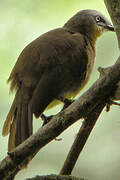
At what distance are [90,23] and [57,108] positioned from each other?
3.75ft

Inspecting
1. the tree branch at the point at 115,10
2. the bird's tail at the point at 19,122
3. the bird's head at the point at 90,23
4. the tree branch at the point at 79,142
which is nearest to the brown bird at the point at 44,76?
the bird's tail at the point at 19,122

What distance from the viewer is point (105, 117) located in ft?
14.7

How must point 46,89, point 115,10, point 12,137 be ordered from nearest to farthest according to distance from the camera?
point 115,10 → point 12,137 → point 46,89

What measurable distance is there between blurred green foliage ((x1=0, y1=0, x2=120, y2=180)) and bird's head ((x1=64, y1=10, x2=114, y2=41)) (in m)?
0.12

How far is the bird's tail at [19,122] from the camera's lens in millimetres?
3311

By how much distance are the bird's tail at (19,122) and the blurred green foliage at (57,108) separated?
686 mm

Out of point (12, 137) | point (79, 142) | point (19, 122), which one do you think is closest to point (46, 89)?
point (19, 122)

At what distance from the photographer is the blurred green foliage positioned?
13.7ft

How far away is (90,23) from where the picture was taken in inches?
196

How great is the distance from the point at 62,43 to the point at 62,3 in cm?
110

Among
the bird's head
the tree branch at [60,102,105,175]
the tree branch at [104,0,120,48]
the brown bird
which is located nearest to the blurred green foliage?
the bird's head

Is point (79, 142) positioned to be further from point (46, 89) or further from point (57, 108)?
point (57, 108)

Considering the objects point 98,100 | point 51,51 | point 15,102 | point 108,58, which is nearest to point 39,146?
point 98,100

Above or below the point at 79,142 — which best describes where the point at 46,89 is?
above
